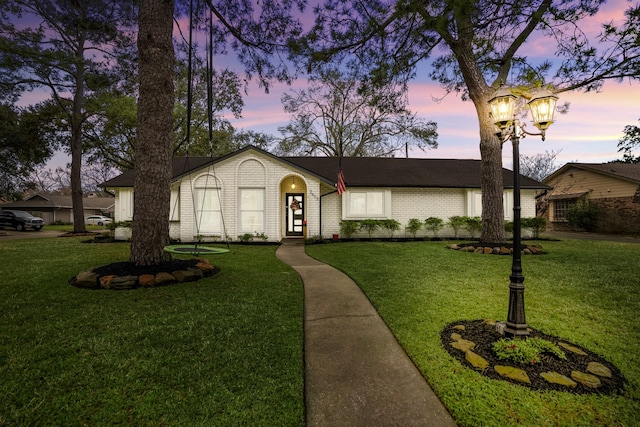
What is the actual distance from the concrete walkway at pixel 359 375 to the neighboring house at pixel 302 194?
8.26 m

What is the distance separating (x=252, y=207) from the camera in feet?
41.8

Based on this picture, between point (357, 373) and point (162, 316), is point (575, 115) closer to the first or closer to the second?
point (357, 373)

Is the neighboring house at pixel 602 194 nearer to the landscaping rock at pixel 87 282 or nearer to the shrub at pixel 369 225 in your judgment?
the shrub at pixel 369 225

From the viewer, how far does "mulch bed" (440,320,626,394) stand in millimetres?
2494

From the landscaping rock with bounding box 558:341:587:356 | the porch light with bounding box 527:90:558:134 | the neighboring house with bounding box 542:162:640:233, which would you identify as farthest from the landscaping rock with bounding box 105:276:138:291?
the neighboring house with bounding box 542:162:640:233

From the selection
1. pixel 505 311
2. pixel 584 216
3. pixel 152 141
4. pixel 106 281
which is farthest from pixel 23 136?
pixel 584 216

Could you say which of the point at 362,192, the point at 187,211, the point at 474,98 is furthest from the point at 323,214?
the point at 474,98

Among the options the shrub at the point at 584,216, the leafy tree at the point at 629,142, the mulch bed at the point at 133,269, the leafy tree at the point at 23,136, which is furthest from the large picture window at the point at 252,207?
the leafy tree at the point at 629,142

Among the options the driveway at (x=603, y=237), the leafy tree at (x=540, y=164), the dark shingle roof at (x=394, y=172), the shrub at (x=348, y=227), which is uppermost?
the leafy tree at (x=540, y=164)

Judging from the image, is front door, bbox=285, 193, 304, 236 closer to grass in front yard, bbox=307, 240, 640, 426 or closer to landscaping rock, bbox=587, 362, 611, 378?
grass in front yard, bbox=307, 240, 640, 426

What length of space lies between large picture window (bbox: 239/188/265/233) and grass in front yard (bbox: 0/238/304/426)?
737 cm

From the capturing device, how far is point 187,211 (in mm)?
12516

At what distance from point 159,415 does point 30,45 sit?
2248cm

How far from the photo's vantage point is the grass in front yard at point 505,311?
2.23 m
